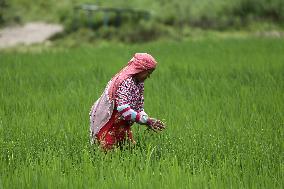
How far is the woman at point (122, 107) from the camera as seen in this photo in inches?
154

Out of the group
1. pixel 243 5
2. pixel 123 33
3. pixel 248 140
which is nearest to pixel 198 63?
pixel 248 140

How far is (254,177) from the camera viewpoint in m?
3.54

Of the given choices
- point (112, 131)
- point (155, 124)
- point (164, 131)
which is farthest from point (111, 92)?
point (164, 131)

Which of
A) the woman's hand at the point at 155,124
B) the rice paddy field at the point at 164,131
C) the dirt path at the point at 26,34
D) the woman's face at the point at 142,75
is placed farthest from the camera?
the dirt path at the point at 26,34

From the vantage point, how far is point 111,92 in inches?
157

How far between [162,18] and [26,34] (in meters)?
3.26

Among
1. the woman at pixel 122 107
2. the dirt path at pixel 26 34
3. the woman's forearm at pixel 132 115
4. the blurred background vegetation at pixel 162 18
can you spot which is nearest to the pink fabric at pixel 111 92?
the woman at pixel 122 107

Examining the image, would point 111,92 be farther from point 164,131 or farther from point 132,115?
point 164,131

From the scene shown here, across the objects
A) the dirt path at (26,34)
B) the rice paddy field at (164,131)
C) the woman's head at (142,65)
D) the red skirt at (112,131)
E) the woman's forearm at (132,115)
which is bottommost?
the dirt path at (26,34)

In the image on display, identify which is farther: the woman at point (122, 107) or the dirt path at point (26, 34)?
the dirt path at point (26, 34)

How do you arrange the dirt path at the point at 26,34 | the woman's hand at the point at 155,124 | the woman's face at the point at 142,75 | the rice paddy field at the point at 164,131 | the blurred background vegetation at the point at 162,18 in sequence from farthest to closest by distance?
the blurred background vegetation at the point at 162,18
the dirt path at the point at 26,34
the woman's face at the point at 142,75
the woman's hand at the point at 155,124
the rice paddy field at the point at 164,131

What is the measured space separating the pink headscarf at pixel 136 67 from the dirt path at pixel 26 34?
9.58 meters

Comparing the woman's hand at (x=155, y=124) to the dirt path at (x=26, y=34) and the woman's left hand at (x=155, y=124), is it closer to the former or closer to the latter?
the woman's left hand at (x=155, y=124)

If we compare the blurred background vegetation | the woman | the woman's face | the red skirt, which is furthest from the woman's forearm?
the blurred background vegetation
